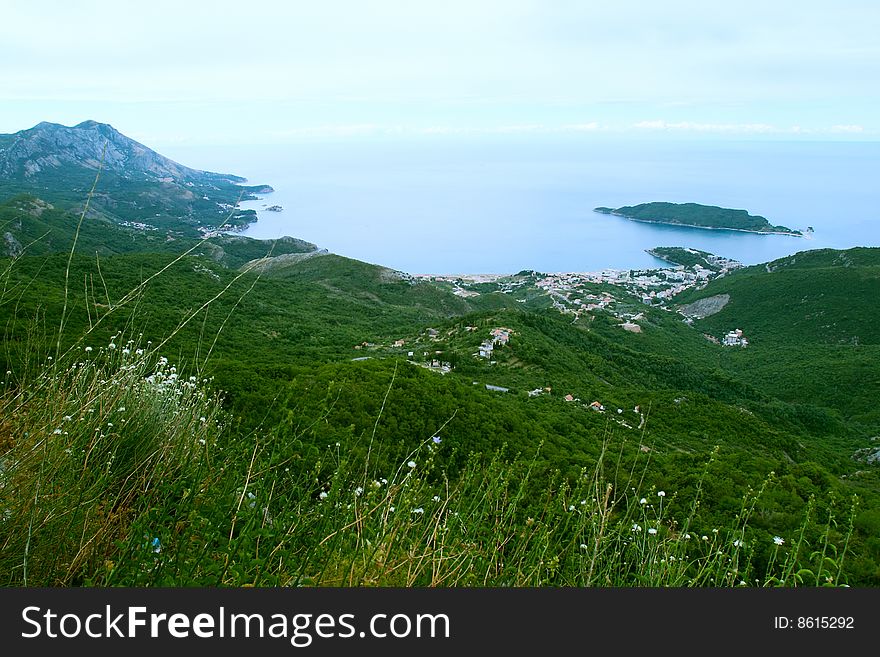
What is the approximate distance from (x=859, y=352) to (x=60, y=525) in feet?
178

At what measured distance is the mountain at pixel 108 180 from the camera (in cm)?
10864

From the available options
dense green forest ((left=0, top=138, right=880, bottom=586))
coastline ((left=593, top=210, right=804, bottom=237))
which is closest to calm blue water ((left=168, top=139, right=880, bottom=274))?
coastline ((left=593, top=210, right=804, bottom=237))

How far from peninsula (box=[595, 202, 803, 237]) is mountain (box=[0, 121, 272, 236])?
343 feet

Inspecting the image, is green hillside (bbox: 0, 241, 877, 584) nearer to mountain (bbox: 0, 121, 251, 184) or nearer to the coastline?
the coastline

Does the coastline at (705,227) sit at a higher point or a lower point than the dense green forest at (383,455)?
higher

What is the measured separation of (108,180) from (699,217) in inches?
5596

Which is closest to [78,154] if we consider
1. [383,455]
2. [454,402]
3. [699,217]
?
[699,217]

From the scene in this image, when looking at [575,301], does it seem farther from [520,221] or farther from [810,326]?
[520,221]

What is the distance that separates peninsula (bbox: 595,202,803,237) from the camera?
5089 inches

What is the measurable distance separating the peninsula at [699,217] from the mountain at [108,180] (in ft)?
343

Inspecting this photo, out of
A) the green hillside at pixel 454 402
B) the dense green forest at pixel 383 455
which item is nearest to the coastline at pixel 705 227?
the green hillside at pixel 454 402

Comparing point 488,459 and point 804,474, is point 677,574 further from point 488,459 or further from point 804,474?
point 804,474

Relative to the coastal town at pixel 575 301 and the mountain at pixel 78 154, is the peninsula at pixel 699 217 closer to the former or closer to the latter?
the coastal town at pixel 575 301

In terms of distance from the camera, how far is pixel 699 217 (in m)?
137
